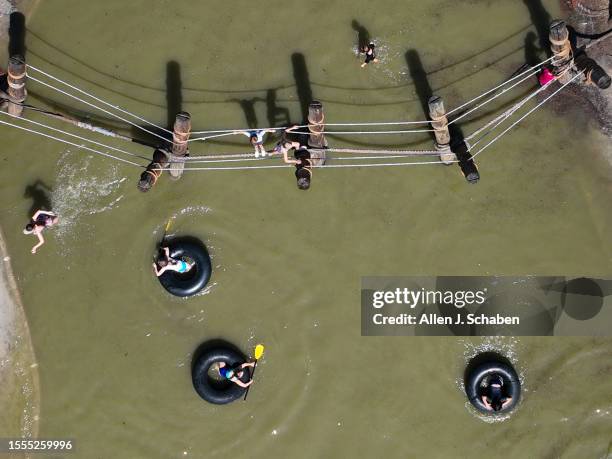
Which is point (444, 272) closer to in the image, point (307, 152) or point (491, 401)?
point (491, 401)

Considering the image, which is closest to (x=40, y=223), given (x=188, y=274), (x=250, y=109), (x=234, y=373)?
(x=188, y=274)

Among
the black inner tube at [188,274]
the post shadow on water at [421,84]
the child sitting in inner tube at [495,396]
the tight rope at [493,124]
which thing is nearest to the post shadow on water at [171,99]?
the black inner tube at [188,274]

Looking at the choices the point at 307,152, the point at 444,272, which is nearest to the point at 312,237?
the point at 307,152

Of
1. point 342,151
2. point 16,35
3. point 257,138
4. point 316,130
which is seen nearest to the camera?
point 316,130

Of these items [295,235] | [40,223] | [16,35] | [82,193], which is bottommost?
[295,235]

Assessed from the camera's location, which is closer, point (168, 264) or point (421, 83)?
point (168, 264)

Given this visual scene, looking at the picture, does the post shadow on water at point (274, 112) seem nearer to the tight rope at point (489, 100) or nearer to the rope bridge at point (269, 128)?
the rope bridge at point (269, 128)

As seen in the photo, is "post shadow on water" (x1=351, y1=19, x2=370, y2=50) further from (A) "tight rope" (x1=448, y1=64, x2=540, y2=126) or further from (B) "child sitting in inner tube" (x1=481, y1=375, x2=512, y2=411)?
(B) "child sitting in inner tube" (x1=481, y1=375, x2=512, y2=411)

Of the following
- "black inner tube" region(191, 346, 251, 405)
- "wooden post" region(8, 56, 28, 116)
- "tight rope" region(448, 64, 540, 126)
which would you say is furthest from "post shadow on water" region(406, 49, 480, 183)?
"wooden post" region(8, 56, 28, 116)

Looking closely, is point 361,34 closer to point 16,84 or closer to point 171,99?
point 171,99
